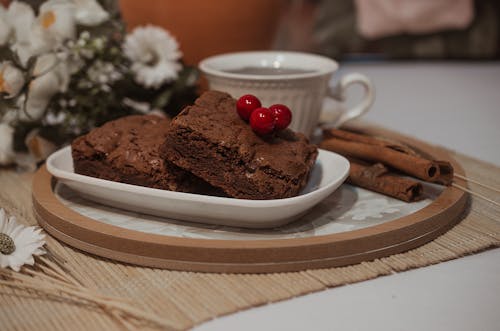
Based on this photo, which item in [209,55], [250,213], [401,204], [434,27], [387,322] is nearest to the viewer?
[387,322]

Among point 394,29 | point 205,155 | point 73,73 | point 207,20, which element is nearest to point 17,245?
point 205,155

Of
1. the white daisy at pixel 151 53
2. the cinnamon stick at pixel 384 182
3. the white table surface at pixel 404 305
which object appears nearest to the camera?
the white table surface at pixel 404 305

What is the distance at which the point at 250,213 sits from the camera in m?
1.03

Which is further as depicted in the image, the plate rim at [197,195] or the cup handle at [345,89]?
the cup handle at [345,89]

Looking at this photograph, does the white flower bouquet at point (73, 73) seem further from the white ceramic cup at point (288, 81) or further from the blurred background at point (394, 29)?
the blurred background at point (394, 29)

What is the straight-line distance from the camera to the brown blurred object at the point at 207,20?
1.73 m

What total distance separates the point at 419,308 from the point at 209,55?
1.13m

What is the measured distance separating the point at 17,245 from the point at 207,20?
95 cm

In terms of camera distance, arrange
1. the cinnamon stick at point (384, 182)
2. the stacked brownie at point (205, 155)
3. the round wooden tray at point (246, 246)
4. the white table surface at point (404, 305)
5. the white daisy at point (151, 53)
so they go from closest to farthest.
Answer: the white table surface at point (404, 305) → the round wooden tray at point (246, 246) → the stacked brownie at point (205, 155) → the cinnamon stick at point (384, 182) → the white daisy at point (151, 53)

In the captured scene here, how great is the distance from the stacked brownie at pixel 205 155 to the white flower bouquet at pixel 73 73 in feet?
1.12

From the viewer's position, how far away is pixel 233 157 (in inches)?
42.9

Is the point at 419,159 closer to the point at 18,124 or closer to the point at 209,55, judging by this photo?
the point at 209,55

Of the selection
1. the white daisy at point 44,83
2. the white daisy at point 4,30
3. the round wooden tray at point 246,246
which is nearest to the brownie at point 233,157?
the round wooden tray at point 246,246

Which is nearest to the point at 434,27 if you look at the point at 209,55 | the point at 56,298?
the point at 209,55
